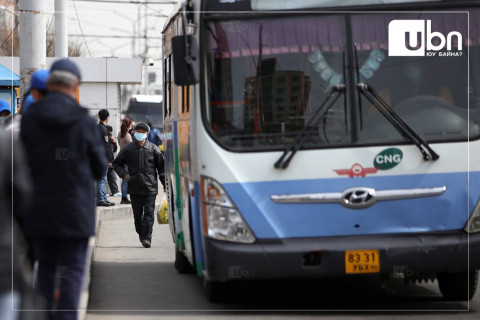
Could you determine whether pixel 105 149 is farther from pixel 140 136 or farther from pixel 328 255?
pixel 328 255

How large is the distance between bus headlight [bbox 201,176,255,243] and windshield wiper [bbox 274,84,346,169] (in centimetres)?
47

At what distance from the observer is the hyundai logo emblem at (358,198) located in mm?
8781

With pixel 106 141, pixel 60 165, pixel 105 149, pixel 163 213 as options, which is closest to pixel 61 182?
pixel 60 165

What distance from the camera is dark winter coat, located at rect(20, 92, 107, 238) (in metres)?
6.34

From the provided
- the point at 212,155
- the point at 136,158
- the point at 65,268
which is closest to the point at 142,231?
the point at 136,158

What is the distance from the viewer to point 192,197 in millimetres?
9430

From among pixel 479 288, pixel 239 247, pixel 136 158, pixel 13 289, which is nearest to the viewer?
pixel 13 289

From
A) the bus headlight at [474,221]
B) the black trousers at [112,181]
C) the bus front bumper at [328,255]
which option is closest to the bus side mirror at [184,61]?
the bus front bumper at [328,255]

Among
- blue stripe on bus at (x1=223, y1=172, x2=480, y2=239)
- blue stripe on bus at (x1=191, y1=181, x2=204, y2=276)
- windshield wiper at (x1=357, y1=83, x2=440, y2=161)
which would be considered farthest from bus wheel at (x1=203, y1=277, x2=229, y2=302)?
windshield wiper at (x1=357, y1=83, x2=440, y2=161)

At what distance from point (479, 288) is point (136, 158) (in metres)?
5.46

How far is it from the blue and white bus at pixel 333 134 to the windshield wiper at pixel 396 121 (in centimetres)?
1

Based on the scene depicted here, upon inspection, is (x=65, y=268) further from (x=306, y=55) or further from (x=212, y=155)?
(x=306, y=55)

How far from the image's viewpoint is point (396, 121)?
8.86m

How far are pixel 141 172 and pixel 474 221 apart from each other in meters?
6.64
